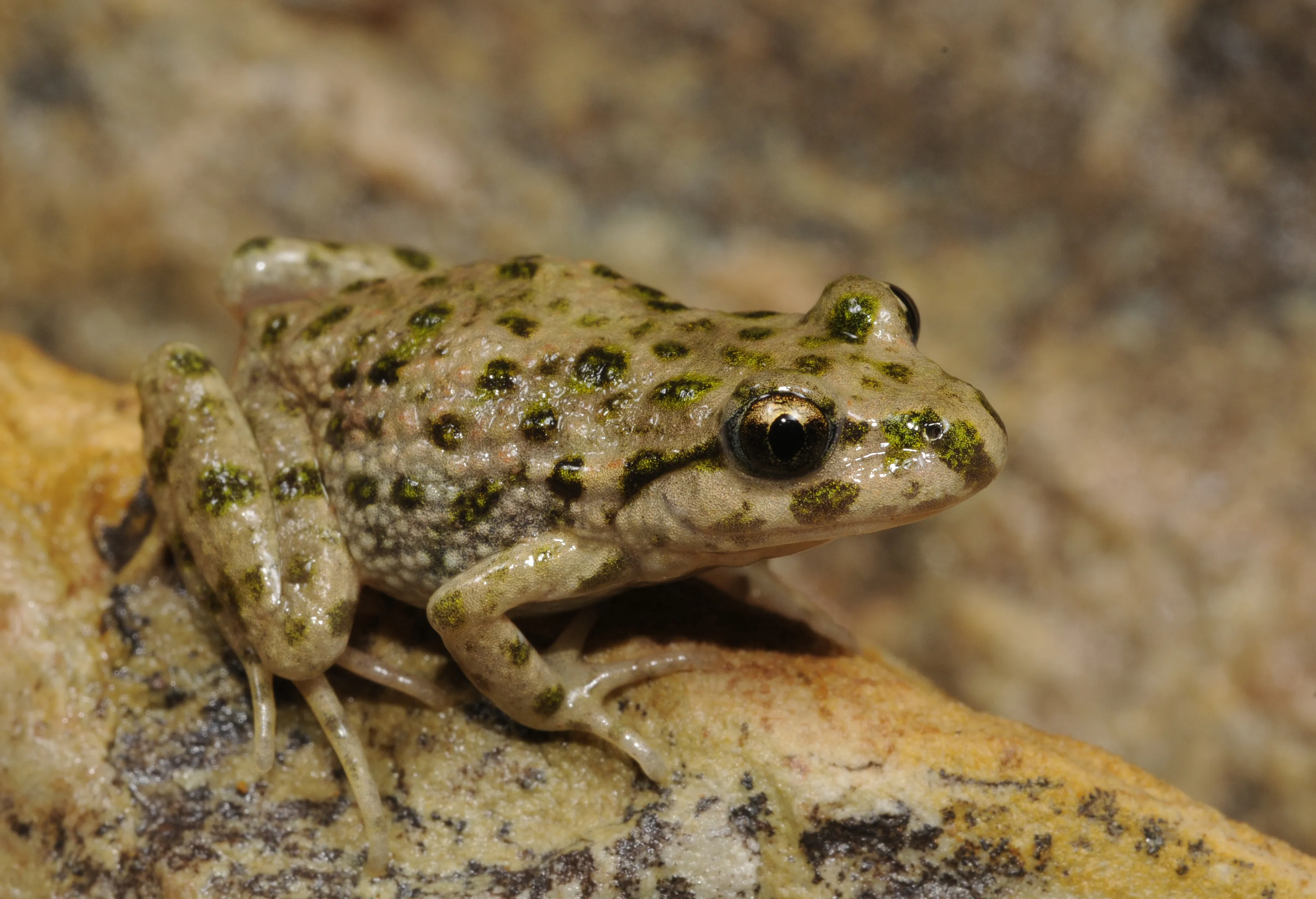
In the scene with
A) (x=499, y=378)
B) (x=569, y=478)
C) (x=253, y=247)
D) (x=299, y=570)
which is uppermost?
(x=253, y=247)

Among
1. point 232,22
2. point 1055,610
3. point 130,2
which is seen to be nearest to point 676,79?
point 232,22

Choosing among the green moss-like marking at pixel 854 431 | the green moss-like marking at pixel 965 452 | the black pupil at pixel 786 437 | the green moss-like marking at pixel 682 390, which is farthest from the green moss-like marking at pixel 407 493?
the green moss-like marking at pixel 965 452

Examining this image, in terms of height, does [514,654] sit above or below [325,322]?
below

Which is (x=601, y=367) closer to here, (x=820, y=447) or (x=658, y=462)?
(x=658, y=462)

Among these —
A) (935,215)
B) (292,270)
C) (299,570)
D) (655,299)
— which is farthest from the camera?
(935,215)

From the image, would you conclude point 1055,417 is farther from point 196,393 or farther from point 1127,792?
point 196,393

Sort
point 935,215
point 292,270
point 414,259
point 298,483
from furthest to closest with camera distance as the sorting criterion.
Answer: point 935,215 → point 414,259 → point 292,270 → point 298,483

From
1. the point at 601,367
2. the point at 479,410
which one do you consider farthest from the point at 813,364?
the point at 479,410
